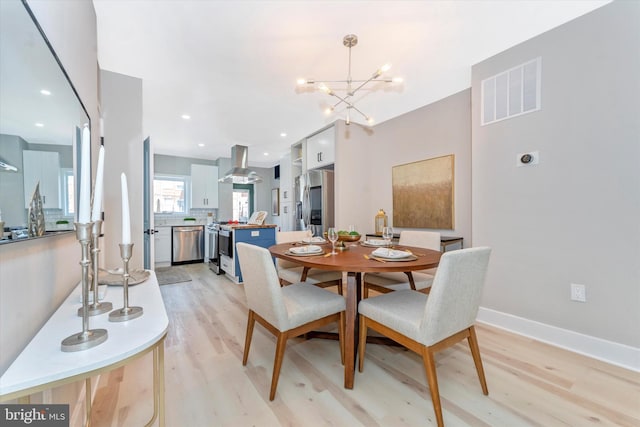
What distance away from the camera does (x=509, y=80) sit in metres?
2.28

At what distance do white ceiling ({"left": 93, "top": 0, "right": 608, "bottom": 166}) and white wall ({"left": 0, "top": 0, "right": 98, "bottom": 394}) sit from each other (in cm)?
53

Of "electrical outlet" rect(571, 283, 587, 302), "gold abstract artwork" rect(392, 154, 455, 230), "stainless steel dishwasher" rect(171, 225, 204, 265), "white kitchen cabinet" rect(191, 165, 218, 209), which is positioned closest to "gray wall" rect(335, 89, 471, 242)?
"gold abstract artwork" rect(392, 154, 455, 230)

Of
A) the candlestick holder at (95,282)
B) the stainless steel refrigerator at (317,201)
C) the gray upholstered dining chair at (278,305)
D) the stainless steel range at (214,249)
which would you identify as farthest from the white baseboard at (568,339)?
the stainless steel range at (214,249)

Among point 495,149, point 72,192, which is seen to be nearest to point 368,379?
point 72,192

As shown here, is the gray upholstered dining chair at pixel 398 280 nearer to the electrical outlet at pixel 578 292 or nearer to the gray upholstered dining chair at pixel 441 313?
the gray upholstered dining chair at pixel 441 313

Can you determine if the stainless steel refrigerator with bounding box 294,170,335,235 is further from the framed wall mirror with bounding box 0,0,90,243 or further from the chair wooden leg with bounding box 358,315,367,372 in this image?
the framed wall mirror with bounding box 0,0,90,243

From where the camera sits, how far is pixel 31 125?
77 centimetres

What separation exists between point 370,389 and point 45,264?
5.53 ft

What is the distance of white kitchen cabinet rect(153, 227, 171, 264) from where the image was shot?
5.14 metres

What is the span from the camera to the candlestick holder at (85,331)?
704 millimetres

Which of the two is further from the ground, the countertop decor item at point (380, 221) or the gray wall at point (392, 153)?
the gray wall at point (392, 153)

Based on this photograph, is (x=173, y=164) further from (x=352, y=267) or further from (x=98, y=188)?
(x=352, y=267)

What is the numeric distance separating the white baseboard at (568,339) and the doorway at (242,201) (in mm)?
5903

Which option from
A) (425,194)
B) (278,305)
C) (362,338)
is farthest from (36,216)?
(425,194)
